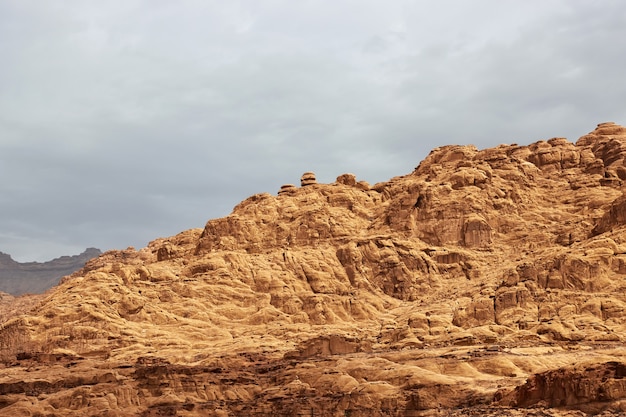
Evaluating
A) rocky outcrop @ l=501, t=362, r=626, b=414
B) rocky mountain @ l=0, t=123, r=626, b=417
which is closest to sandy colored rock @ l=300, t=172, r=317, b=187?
rocky mountain @ l=0, t=123, r=626, b=417

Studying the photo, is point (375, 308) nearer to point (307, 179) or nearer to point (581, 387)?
point (307, 179)

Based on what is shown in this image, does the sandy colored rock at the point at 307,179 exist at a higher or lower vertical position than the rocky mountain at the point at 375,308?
higher

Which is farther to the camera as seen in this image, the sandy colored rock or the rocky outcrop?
the sandy colored rock

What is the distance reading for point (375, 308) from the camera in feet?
380

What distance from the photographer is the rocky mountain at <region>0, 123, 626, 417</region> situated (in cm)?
7912

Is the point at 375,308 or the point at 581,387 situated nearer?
the point at 581,387

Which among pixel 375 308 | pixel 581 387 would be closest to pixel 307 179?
pixel 375 308

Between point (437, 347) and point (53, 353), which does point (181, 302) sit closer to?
point (53, 353)

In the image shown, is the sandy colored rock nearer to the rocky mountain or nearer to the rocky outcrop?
the rocky mountain

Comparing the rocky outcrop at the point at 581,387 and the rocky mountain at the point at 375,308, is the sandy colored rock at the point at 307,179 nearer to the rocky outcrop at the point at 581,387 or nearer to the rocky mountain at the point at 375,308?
the rocky mountain at the point at 375,308

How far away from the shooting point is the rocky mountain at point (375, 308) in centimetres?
7912

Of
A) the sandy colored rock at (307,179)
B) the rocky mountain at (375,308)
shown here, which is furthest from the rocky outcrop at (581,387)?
the sandy colored rock at (307,179)

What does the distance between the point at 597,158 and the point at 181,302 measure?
209 feet

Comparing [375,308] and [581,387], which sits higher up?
[375,308]
